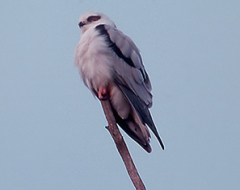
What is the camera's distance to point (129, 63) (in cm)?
427

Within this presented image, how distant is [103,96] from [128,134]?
21.2 inches

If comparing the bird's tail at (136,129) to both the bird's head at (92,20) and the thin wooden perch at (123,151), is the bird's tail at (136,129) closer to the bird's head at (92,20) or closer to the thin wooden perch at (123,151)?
the thin wooden perch at (123,151)

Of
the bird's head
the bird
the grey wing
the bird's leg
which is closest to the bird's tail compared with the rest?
the bird

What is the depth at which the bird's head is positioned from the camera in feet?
15.9

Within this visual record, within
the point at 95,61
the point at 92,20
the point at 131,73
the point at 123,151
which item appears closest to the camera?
the point at 123,151

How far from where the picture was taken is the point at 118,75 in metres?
4.16

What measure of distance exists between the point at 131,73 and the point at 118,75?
146 mm

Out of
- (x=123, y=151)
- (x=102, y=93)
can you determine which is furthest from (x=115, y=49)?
(x=123, y=151)

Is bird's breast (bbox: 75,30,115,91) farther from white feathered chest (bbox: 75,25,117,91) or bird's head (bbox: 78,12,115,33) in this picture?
bird's head (bbox: 78,12,115,33)

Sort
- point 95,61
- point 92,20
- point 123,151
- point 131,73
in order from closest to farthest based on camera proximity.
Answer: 1. point 123,151
2. point 95,61
3. point 131,73
4. point 92,20

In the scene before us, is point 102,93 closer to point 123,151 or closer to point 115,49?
point 115,49

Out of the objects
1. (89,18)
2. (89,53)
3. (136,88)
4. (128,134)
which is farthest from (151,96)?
(89,18)

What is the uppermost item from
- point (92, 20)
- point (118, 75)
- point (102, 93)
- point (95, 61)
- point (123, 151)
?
point (92, 20)

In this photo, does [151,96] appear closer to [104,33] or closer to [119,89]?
[119,89]
